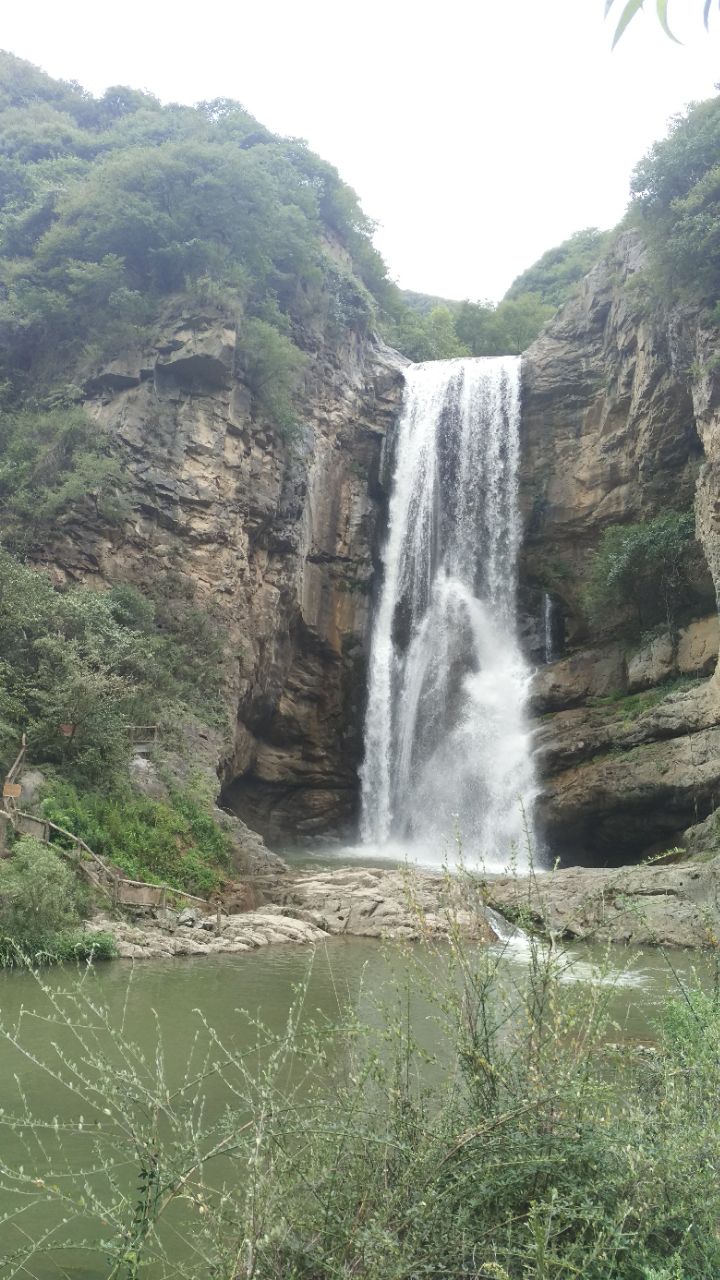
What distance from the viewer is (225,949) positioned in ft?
36.1

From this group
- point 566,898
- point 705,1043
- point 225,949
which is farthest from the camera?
point 566,898

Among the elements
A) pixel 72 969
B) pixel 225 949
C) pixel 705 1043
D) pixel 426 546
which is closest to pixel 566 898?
pixel 225 949

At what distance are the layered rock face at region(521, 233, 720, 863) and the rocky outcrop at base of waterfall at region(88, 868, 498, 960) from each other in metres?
6.29

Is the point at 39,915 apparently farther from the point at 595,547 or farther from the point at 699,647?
the point at 595,547

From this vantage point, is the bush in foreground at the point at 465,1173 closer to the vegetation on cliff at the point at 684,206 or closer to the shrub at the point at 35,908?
the shrub at the point at 35,908

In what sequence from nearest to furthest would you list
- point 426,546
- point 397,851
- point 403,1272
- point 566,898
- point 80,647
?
point 403,1272
point 566,898
point 80,647
point 397,851
point 426,546

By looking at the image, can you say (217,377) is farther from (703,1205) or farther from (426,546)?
(703,1205)

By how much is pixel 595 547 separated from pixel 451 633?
5.19m

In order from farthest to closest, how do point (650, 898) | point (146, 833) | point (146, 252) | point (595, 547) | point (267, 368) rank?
1. point (595, 547)
2. point (146, 252)
3. point (267, 368)
4. point (146, 833)
5. point (650, 898)

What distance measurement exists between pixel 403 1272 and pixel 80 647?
48.1ft

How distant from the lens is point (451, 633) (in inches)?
1044

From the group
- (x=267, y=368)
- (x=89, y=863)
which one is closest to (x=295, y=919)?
(x=89, y=863)

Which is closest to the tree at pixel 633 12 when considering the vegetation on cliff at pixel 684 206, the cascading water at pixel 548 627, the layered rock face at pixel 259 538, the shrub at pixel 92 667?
the shrub at pixel 92 667

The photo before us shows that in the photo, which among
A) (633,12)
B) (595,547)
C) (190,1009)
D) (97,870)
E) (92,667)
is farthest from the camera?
Result: (595,547)
